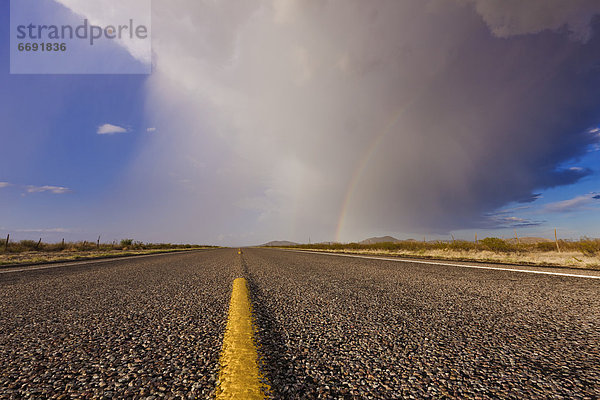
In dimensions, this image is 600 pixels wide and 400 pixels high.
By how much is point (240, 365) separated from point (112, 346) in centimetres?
92

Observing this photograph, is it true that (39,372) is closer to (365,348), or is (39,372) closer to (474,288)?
(365,348)

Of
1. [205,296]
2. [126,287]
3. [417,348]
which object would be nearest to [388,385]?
[417,348]

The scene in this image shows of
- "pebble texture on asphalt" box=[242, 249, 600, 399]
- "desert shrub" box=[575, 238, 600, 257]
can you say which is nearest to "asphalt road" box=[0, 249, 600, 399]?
"pebble texture on asphalt" box=[242, 249, 600, 399]

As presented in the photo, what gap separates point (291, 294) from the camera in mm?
2990

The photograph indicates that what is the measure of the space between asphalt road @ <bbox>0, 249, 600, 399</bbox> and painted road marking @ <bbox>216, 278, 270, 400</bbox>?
5 centimetres

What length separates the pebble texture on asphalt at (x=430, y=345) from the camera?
1060 millimetres

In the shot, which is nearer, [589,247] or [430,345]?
[430,345]

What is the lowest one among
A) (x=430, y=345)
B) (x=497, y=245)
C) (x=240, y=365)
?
(x=497, y=245)

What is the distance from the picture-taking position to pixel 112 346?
1498 millimetres

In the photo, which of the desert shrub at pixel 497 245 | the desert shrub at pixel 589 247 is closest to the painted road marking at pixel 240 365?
the desert shrub at pixel 589 247

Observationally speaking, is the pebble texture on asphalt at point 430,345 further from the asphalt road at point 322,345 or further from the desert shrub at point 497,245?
the desert shrub at point 497,245

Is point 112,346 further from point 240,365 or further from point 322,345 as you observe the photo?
point 322,345

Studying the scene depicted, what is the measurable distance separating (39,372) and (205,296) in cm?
174

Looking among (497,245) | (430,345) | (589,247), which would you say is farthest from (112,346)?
(497,245)
